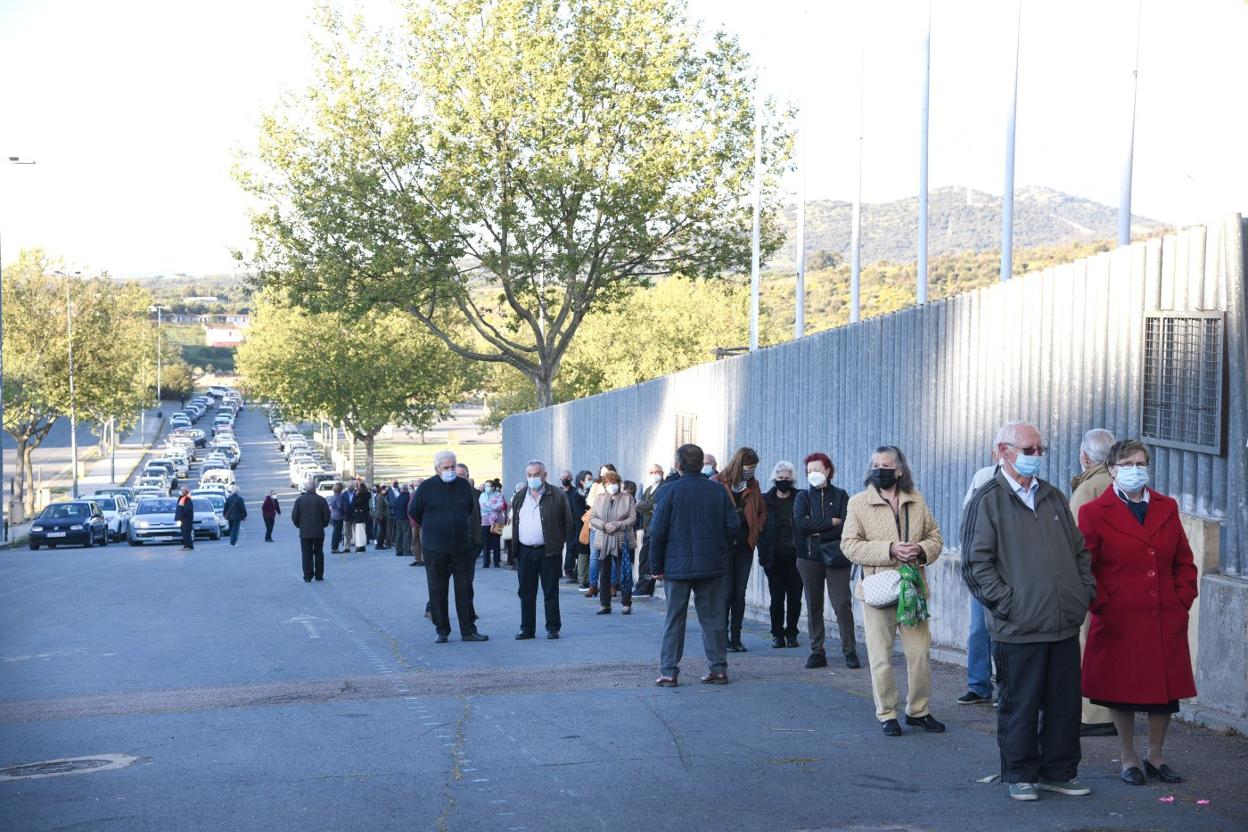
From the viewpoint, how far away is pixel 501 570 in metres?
30.8

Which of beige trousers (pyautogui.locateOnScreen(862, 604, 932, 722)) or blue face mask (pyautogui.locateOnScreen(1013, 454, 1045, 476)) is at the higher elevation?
blue face mask (pyautogui.locateOnScreen(1013, 454, 1045, 476))

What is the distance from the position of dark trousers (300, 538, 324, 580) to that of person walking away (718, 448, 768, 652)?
13737mm

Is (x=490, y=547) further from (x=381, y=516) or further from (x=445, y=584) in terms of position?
(x=445, y=584)

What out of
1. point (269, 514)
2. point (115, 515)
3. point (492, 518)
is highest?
point (492, 518)

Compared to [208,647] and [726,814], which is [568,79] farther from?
[726,814]

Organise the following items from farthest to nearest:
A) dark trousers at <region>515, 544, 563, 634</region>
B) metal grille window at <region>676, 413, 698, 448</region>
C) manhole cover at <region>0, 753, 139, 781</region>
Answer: metal grille window at <region>676, 413, 698, 448</region>
dark trousers at <region>515, 544, 563, 634</region>
manhole cover at <region>0, 753, 139, 781</region>

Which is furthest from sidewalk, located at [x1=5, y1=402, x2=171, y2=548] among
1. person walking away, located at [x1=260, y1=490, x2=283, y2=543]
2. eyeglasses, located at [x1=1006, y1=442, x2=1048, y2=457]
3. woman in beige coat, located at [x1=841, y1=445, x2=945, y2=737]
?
eyeglasses, located at [x1=1006, y1=442, x2=1048, y2=457]

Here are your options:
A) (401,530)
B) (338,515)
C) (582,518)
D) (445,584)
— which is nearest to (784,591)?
(445,584)

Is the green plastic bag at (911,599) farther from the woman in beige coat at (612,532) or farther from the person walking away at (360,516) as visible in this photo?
the person walking away at (360,516)

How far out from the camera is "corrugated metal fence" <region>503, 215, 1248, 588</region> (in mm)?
9914

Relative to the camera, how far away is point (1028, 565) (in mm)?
7680

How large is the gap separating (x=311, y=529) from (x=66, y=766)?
59.2 ft

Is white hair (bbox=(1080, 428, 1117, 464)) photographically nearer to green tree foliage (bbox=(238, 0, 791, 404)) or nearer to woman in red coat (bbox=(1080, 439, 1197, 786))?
woman in red coat (bbox=(1080, 439, 1197, 786))

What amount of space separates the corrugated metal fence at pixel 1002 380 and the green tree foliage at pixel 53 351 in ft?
172
